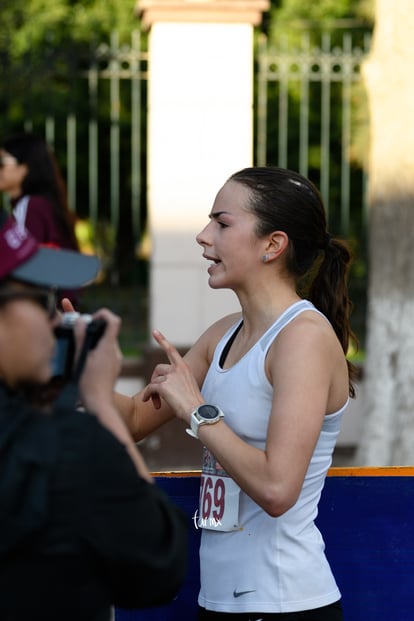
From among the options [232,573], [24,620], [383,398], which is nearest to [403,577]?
[232,573]

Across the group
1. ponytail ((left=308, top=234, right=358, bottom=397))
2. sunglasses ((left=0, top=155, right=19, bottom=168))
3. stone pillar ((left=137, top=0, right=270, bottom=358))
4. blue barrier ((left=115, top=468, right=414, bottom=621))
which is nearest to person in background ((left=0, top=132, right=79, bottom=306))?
sunglasses ((left=0, top=155, right=19, bottom=168))

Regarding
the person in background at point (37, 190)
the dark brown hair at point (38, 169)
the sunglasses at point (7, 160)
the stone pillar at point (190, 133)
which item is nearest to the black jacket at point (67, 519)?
the person in background at point (37, 190)

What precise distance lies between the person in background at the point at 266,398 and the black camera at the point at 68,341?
0.50m

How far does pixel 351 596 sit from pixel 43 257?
5.03 ft

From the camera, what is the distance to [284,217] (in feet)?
8.17

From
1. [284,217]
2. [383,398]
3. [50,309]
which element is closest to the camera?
[50,309]

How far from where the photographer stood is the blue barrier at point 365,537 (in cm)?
284

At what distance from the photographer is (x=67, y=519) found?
1.56m

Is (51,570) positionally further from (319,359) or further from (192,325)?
(192,325)

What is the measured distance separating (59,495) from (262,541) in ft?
2.73

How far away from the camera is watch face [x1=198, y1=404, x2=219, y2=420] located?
2242 mm

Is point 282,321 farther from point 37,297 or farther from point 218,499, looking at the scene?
point 37,297

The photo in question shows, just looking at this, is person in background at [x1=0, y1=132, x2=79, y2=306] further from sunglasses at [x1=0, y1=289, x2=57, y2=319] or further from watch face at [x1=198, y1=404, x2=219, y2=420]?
sunglasses at [x1=0, y1=289, x2=57, y2=319]

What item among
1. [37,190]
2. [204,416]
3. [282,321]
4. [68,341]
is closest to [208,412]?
[204,416]
